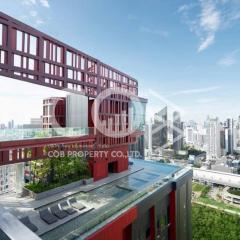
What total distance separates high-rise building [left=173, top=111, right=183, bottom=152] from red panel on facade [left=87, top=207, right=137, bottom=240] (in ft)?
92.7

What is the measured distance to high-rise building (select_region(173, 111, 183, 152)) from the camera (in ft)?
122

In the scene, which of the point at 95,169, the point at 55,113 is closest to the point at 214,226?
the point at 95,169

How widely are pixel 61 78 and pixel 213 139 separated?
48.5 meters

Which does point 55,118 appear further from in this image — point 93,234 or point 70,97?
point 93,234

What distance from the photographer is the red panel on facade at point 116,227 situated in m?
6.53

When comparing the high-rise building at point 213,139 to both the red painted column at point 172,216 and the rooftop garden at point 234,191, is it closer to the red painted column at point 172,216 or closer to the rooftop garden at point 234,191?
the rooftop garden at point 234,191

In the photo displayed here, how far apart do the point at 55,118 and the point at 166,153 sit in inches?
1478

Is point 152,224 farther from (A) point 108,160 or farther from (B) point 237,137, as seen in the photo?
(B) point 237,137

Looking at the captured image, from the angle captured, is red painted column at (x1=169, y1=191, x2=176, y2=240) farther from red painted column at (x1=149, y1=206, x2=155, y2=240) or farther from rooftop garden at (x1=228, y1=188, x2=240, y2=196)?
rooftop garden at (x1=228, y1=188, x2=240, y2=196)

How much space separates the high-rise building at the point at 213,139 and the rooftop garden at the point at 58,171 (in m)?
44.6

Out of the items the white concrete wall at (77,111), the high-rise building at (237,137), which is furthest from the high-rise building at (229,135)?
the white concrete wall at (77,111)

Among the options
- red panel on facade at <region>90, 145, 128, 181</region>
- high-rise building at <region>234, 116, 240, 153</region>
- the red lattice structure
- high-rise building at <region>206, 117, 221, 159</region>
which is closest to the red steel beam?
the red lattice structure

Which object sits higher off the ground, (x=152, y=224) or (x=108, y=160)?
(x=108, y=160)

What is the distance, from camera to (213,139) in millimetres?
50875
